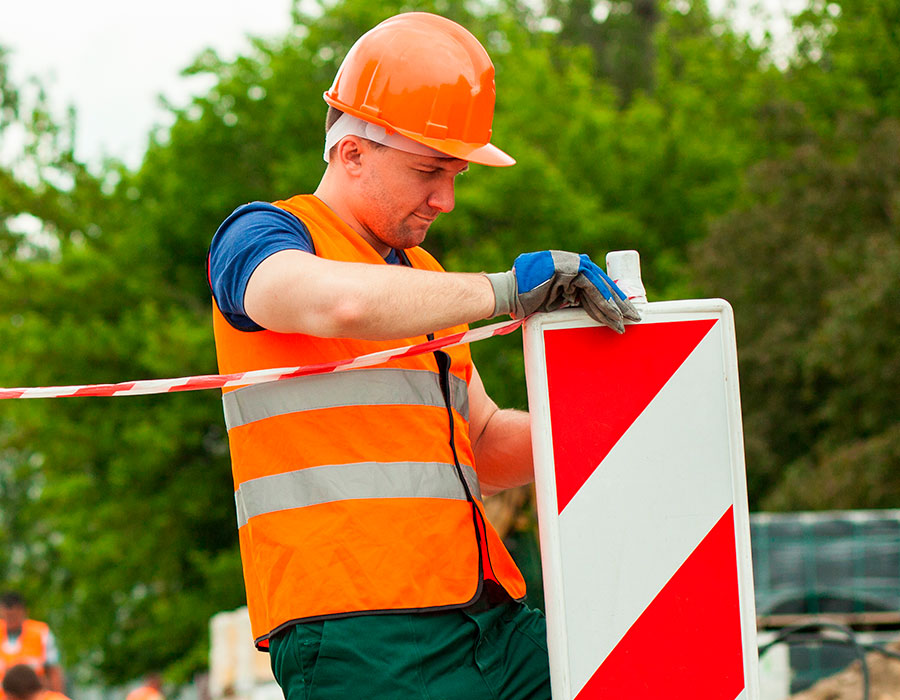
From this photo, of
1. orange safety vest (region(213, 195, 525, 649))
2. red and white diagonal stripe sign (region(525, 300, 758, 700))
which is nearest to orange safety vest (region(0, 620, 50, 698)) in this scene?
orange safety vest (region(213, 195, 525, 649))

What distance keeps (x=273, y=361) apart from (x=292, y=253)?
1.03 feet

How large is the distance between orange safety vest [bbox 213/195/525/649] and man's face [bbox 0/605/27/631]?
8517 mm

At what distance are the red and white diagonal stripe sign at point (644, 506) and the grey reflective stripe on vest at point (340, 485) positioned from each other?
26 cm

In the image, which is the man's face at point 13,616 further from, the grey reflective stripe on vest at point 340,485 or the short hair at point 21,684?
the grey reflective stripe on vest at point 340,485

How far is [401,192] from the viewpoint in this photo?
8.50 feet

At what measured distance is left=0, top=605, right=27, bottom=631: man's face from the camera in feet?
33.6

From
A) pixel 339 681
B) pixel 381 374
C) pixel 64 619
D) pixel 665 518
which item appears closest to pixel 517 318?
pixel 381 374

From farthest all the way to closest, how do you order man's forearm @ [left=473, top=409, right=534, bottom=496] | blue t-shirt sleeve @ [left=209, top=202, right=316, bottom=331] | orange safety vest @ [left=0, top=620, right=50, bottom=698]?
orange safety vest @ [left=0, top=620, right=50, bottom=698] → man's forearm @ [left=473, top=409, right=534, bottom=496] → blue t-shirt sleeve @ [left=209, top=202, right=316, bottom=331]

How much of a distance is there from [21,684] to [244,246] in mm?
6295

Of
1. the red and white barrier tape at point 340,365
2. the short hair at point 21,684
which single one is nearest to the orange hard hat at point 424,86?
the red and white barrier tape at point 340,365

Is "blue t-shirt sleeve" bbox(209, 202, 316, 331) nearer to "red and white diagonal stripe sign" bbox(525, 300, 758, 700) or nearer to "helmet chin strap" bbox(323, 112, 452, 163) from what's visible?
"helmet chin strap" bbox(323, 112, 452, 163)

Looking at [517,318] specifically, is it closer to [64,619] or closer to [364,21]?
[364,21]

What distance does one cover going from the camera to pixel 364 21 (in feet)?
71.3

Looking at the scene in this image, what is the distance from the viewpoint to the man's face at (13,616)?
10.2 meters
